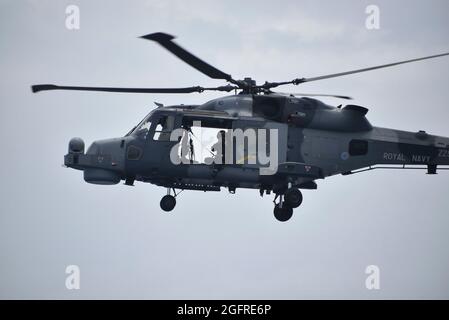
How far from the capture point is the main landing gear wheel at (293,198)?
1320 inches

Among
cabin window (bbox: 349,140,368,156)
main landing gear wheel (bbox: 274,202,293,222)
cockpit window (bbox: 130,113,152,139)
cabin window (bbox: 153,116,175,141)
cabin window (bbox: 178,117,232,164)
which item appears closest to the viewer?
cabin window (bbox: 178,117,232,164)

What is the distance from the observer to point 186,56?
31.8 m

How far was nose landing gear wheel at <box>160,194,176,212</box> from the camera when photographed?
33656 mm

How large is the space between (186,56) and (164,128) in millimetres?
2636

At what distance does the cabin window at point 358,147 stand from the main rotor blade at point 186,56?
155 inches

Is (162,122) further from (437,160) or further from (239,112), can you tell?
(437,160)

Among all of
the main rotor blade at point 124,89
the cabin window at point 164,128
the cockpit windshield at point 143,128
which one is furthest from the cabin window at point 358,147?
the cockpit windshield at point 143,128

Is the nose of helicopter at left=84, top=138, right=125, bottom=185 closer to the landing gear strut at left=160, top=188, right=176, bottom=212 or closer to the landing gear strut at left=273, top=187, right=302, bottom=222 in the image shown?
the landing gear strut at left=160, top=188, right=176, bottom=212

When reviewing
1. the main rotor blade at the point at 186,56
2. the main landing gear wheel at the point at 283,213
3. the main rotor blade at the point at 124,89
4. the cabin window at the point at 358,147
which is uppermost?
the main rotor blade at the point at 186,56

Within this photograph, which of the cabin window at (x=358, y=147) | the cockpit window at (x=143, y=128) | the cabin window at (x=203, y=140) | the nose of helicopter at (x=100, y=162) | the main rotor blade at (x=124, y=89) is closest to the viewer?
the main rotor blade at (x=124, y=89)

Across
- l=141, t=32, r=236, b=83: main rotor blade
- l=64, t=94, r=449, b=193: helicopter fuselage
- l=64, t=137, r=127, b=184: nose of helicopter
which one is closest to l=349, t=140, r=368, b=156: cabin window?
l=64, t=94, r=449, b=193: helicopter fuselage

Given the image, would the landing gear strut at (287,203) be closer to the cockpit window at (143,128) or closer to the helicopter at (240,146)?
the helicopter at (240,146)
